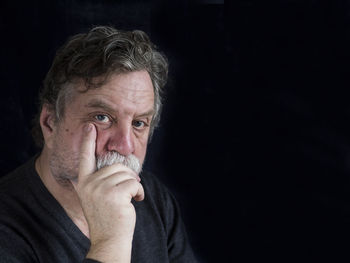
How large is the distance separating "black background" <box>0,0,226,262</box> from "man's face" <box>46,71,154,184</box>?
0.65 metres

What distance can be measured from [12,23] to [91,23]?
1.23 feet

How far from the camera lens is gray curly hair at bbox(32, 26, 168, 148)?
1.62 m

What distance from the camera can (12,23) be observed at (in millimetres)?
2166

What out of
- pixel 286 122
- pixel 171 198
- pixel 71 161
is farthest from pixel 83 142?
pixel 286 122

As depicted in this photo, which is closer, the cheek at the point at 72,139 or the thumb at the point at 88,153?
the thumb at the point at 88,153

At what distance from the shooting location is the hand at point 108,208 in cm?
141

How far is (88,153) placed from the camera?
1.52m

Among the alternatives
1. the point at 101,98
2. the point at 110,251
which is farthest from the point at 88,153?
the point at 110,251

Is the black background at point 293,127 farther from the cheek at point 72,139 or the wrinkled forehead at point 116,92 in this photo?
the cheek at point 72,139

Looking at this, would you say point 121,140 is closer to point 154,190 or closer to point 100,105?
point 100,105

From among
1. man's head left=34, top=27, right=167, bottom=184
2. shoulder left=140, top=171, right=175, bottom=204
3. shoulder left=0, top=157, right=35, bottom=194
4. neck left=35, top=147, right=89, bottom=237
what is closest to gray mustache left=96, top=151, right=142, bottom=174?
man's head left=34, top=27, right=167, bottom=184

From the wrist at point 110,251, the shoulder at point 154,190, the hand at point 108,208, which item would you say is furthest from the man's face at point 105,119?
the shoulder at point 154,190

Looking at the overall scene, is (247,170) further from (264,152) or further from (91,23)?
(91,23)

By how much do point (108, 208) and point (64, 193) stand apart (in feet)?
1.12
